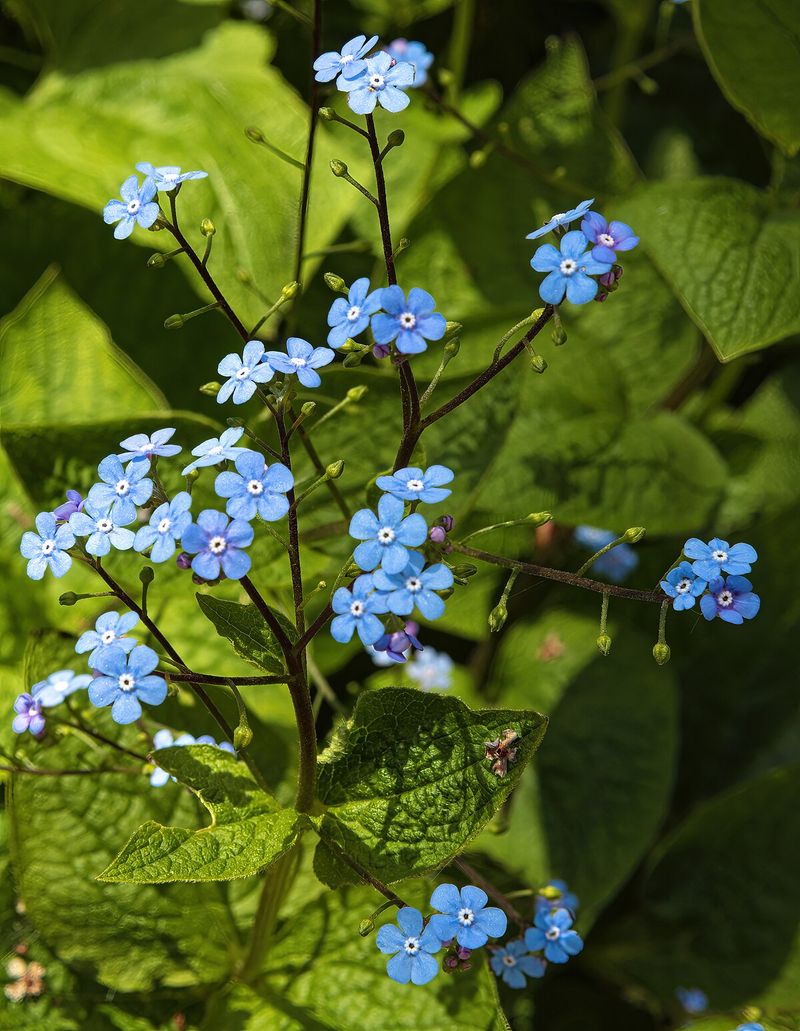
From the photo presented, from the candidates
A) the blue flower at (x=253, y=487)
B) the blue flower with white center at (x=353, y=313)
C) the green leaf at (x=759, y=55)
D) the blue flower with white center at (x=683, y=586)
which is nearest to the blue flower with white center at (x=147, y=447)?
the blue flower at (x=253, y=487)

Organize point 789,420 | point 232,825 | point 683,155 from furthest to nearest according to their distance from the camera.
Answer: point 683,155 < point 789,420 < point 232,825

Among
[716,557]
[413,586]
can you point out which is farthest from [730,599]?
[413,586]

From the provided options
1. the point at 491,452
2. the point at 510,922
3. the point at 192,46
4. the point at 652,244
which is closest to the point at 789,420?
the point at 652,244

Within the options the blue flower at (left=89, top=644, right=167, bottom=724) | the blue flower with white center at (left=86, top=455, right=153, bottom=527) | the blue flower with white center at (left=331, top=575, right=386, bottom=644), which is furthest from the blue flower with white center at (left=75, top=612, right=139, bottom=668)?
the blue flower with white center at (left=331, top=575, right=386, bottom=644)

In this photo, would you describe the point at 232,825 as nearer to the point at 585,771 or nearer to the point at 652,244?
the point at 585,771

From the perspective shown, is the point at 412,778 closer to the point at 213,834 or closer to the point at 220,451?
the point at 213,834
